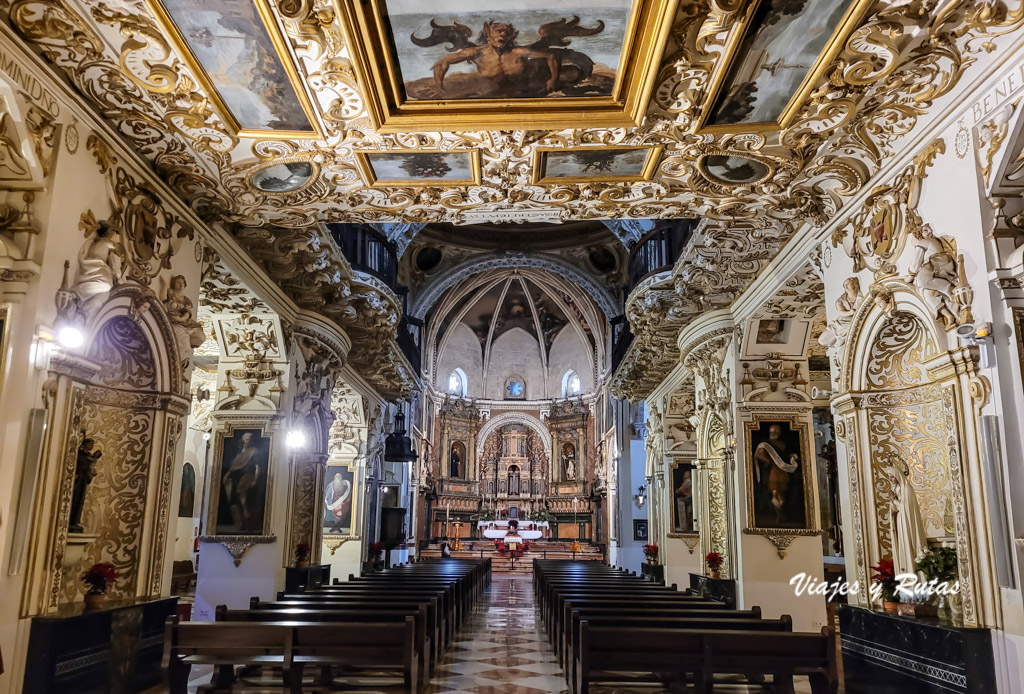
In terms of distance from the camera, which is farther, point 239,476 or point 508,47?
point 239,476

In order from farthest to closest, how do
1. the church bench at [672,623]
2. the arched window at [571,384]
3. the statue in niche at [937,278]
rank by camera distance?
the arched window at [571,384]
the church bench at [672,623]
the statue in niche at [937,278]

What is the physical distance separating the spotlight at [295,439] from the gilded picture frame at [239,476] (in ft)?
1.65

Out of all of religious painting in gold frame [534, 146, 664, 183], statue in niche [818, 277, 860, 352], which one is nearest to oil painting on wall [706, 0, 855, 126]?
religious painting in gold frame [534, 146, 664, 183]

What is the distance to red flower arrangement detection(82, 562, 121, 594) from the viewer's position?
24.5ft

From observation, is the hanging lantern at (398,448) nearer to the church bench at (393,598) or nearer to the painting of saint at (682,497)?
the painting of saint at (682,497)

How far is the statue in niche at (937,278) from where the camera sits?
6.74 meters

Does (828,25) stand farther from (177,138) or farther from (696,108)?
(177,138)

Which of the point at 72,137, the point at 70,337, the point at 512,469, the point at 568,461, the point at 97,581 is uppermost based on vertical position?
the point at 72,137

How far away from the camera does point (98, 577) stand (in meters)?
7.49

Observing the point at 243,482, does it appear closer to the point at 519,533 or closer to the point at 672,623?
the point at 672,623

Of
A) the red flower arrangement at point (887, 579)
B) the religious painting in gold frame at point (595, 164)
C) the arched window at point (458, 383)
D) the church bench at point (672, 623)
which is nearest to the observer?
the red flower arrangement at point (887, 579)

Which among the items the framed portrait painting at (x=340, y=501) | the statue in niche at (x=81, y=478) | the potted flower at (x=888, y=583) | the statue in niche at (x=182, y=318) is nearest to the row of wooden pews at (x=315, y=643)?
the statue in niche at (x=81, y=478)

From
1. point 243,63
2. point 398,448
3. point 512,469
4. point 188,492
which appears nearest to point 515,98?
point 243,63

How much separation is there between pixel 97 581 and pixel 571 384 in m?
32.7
